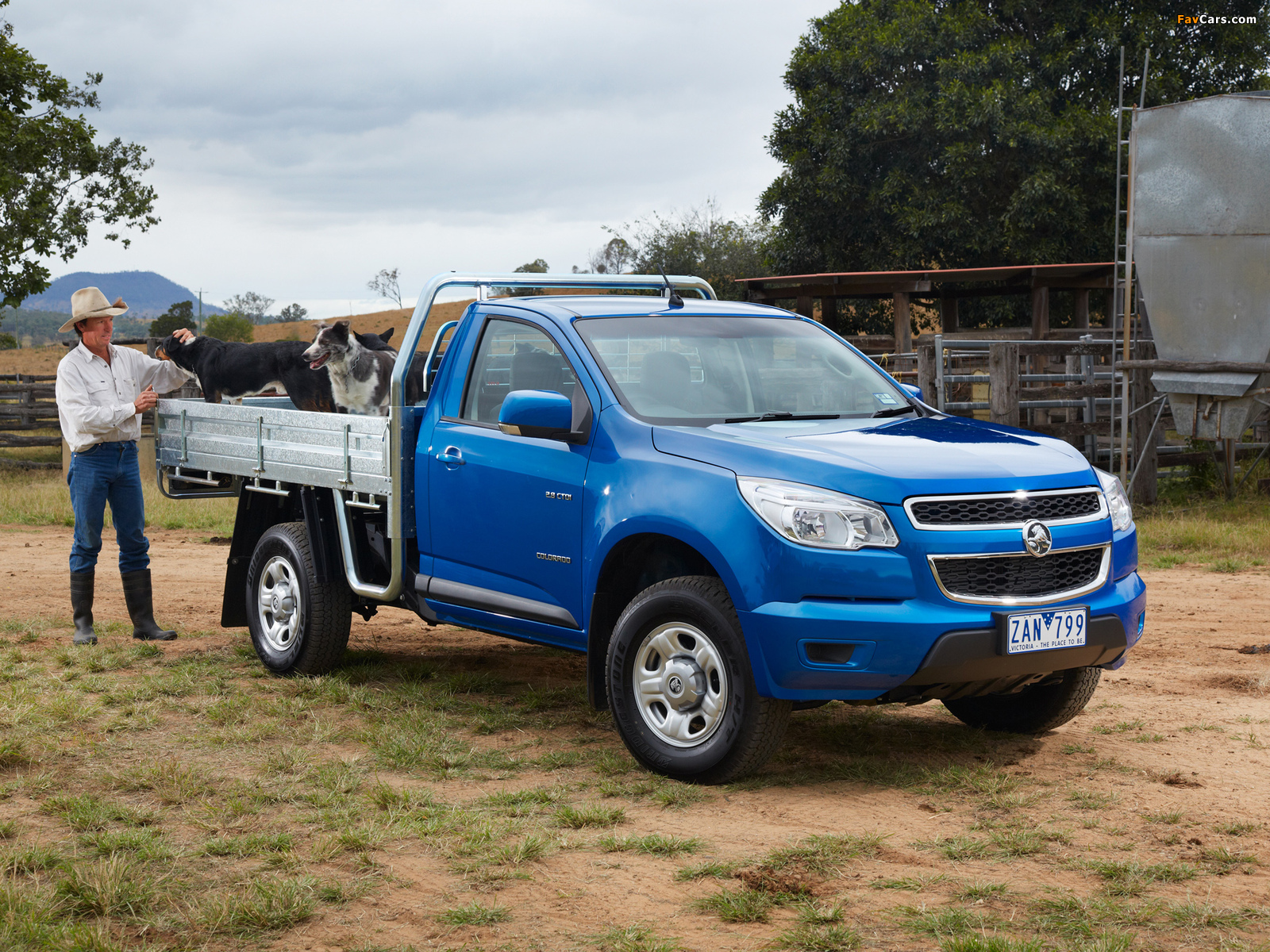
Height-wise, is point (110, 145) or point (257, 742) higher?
point (110, 145)

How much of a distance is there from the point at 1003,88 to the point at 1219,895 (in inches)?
972

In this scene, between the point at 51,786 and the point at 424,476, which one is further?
the point at 424,476

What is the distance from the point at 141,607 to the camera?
888 cm

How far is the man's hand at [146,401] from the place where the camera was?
27.4ft

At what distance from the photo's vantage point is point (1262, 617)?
9070 millimetres

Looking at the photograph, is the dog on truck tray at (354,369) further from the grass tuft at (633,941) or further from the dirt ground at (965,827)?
the grass tuft at (633,941)

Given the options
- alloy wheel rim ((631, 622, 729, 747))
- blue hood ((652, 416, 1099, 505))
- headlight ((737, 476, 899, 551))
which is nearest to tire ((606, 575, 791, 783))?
alloy wheel rim ((631, 622, 729, 747))

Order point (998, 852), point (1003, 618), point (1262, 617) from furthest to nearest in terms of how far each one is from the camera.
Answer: point (1262, 617) < point (1003, 618) < point (998, 852)

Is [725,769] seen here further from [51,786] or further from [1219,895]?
[51,786]

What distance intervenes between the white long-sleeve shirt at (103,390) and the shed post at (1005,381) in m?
8.79

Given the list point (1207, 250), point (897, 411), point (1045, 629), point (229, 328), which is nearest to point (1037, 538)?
point (1045, 629)

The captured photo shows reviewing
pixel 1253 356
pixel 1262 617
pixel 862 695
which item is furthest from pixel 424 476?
pixel 1253 356

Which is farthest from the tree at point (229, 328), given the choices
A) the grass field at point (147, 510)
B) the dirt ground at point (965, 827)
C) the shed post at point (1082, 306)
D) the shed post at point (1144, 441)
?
the dirt ground at point (965, 827)

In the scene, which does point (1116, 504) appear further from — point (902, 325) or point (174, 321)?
point (174, 321)
